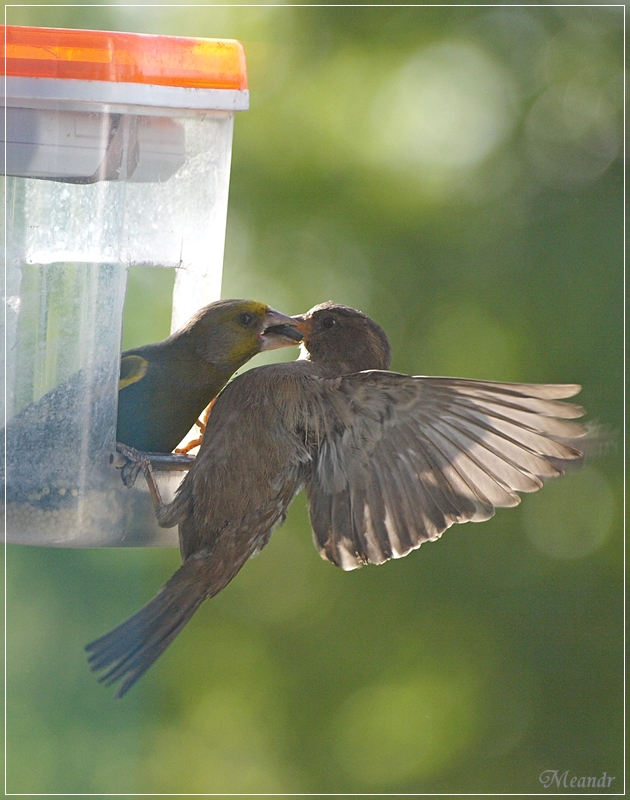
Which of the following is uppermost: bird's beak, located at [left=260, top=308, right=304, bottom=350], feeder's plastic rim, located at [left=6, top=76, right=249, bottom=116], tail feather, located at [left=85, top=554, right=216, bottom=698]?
feeder's plastic rim, located at [left=6, top=76, right=249, bottom=116]

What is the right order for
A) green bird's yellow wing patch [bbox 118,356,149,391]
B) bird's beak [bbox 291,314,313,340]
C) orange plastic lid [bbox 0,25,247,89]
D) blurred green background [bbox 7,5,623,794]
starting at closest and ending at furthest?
orange plastic lid [bbox 0,25,247,89] → green bird's yellow wing patch [bbox 118,356,149,391] → bird's beak [bbox 291,314,313,340] → blurred green background [bbox 7,5,623,794]

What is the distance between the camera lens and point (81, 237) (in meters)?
2.94

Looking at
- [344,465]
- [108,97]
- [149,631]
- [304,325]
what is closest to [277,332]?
[304,325]

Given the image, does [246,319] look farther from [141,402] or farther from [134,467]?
[134,467]

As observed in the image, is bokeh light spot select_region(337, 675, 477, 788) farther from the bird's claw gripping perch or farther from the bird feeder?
the bird's claw gripping perch

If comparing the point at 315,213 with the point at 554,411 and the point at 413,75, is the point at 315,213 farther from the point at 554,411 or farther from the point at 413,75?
the point at 554,411

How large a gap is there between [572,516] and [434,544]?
4.47 ft

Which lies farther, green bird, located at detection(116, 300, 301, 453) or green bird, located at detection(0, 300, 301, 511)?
green bird, located at detection(116, 300, 301, 453)

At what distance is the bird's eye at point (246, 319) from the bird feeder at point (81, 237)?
1.18 feet

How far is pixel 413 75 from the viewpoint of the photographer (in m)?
9.75

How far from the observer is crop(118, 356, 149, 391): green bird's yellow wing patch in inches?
122

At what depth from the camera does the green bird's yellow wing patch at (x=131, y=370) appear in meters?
3.10

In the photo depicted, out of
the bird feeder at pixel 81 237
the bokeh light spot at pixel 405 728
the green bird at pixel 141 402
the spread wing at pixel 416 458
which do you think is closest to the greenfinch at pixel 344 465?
the spread wing at pixel 416 458

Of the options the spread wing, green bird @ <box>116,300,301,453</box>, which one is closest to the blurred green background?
the spread wing
